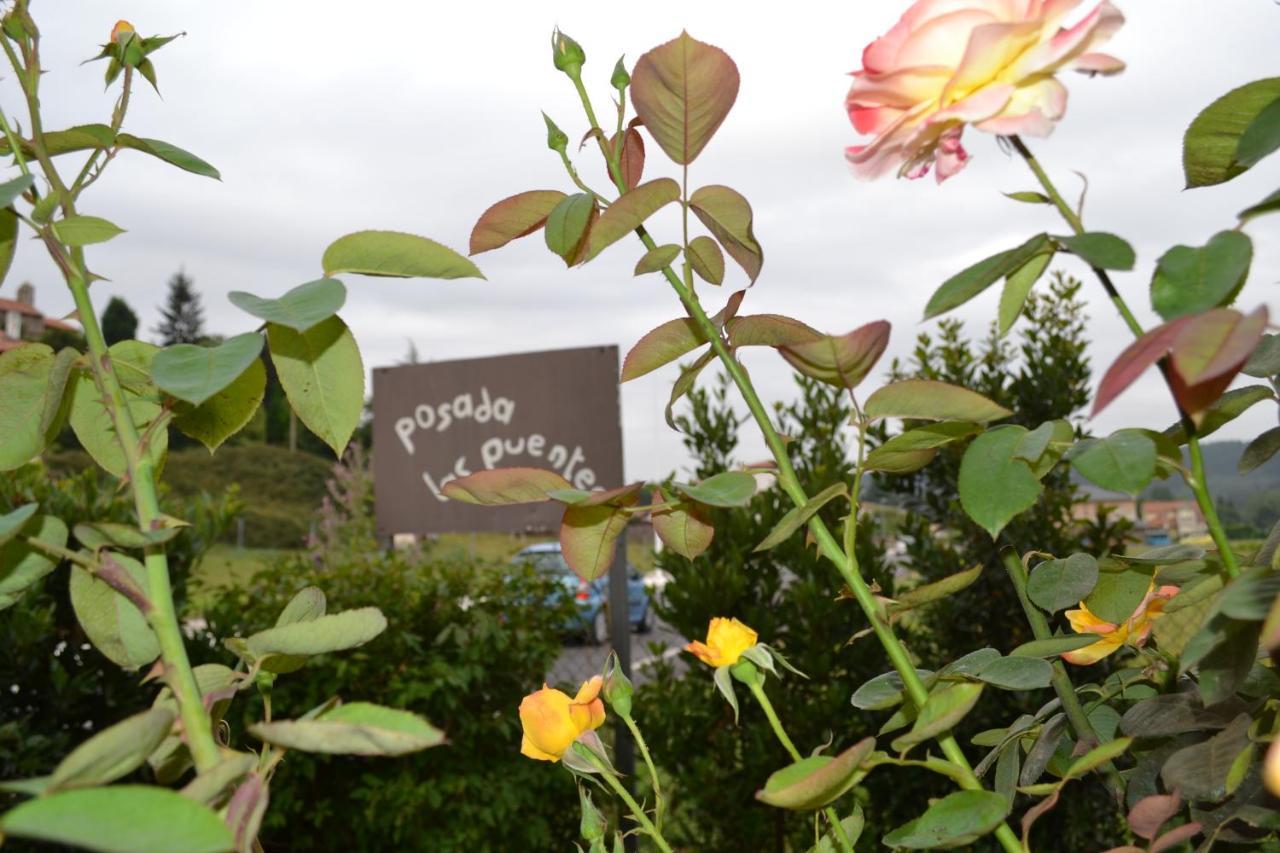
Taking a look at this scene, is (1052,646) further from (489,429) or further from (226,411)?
(489,429)

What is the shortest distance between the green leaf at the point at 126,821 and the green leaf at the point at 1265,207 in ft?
1.06

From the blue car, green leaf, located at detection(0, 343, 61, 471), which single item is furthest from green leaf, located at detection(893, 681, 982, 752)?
the blue car

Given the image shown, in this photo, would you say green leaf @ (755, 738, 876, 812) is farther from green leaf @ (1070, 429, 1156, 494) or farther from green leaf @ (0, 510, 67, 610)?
green leaf @ (0, 510, 67, 610)

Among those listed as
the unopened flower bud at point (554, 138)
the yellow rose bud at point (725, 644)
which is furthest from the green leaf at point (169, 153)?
the yellow rose bud at point (725, 644)

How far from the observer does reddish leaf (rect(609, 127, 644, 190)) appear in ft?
1.66

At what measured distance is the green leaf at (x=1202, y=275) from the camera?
302 mm

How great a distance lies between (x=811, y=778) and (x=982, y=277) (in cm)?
18

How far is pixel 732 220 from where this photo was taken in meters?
0.47

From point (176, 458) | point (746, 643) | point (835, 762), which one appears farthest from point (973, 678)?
point (176, 458)

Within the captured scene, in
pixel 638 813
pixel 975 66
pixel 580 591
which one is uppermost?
pixel 975 66

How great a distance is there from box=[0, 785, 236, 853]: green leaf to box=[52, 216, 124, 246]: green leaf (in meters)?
0.22

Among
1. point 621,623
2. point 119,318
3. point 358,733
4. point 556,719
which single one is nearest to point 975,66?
point 358,733

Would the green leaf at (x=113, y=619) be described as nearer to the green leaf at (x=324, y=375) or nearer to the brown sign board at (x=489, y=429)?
the green leaf at (x=324, y=375)

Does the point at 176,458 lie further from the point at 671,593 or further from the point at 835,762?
the point at 835,762
